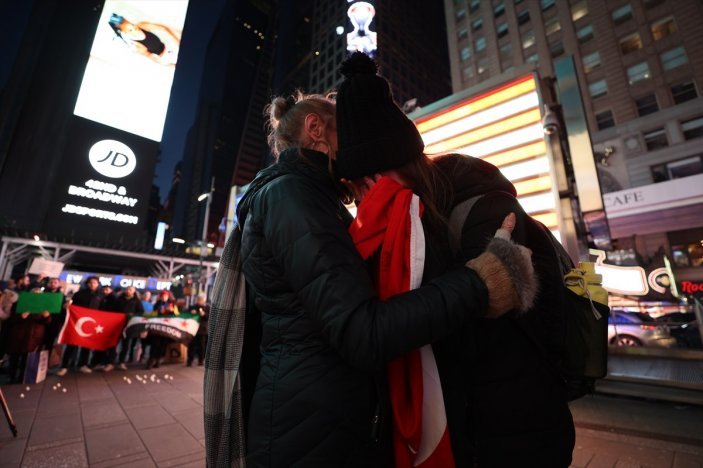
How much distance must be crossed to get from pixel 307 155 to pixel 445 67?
8736 centimetres

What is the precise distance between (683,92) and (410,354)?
32696mm

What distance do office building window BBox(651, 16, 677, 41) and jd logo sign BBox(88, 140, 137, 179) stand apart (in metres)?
41.7

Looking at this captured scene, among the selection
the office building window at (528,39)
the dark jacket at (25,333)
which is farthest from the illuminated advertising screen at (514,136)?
the office building window at (528,39)

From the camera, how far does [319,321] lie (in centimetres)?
99

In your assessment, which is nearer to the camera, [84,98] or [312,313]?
[312,313]

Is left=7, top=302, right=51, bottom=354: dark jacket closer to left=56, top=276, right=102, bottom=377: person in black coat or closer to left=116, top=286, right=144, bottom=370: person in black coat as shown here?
left=56, top=276, right=102, bottom=377: person in black coat

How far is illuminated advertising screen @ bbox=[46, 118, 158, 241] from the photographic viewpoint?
2423cm

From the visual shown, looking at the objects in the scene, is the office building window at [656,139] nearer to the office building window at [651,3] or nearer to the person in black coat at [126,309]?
the office building window at [651,3]

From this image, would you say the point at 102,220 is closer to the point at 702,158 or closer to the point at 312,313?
the point at 312,313

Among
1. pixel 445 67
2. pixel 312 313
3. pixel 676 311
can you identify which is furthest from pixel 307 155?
pixel 445 67

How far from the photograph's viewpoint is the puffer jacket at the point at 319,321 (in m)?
0.93

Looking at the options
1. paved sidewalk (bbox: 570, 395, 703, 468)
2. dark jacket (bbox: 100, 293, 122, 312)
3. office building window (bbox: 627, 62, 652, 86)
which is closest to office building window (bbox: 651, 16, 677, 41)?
office building window (bbox: 627, 62, 652, 86)

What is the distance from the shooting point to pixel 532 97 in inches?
193

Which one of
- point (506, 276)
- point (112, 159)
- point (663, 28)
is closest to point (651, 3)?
point (663, 28)
